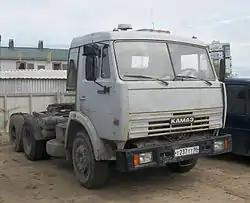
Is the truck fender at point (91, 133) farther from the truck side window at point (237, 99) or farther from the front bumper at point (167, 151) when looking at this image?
the truck side window at point (237, 99)

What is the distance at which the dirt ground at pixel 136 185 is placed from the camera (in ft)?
22.5

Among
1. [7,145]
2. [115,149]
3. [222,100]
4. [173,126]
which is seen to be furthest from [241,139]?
[7,145]

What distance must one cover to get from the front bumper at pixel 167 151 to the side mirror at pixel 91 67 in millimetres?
1378

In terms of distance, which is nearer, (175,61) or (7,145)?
(175,61)

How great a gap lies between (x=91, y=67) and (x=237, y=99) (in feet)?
13.4

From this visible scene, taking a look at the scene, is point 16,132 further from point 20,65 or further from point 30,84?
point 20,65

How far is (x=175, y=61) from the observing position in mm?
7234

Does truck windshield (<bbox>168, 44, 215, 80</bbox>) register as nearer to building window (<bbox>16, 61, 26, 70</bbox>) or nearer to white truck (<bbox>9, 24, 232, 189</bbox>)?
white truck (<bbox>9, 24, 232, 189</bbox>)

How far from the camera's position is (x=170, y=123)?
22.4ft

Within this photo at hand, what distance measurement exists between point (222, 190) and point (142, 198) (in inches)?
56.2

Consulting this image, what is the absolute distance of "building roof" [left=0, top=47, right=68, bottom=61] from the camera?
4216 cm

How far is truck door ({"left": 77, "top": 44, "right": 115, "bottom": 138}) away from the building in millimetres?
32587

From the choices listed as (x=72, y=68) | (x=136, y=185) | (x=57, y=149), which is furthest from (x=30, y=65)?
(x=136, y=185)

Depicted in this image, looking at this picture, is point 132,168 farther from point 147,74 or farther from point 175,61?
point 175,61
